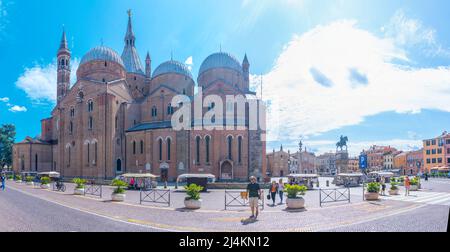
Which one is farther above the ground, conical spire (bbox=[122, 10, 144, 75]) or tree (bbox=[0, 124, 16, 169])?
conical spire (bbox=[122, 10, 144, 75])

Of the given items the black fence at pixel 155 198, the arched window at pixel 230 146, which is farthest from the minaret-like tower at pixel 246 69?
the black fence at pixel 155 198

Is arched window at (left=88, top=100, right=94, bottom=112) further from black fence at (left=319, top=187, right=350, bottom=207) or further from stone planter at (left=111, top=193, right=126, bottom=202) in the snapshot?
black fence at (left=319, top=187, right=350, bottom=207)

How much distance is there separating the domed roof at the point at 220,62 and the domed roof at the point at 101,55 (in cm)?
1500

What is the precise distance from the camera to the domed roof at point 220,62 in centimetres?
4938

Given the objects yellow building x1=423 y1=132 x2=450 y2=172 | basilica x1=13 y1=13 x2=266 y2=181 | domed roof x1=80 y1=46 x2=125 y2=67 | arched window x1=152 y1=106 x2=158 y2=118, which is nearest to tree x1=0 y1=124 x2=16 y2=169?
basilica x1=13 y1=13 x2=266 y2=181

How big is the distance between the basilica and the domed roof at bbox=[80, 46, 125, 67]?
0.45 ft

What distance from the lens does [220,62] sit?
4944 centimetres

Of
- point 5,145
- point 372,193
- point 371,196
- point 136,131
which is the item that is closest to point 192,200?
point 371,196

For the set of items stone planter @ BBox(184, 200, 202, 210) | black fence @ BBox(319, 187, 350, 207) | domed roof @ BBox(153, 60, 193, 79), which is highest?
domed roof @ BBox(153, 60, 193, 79)

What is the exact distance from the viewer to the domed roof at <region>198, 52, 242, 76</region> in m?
49.4

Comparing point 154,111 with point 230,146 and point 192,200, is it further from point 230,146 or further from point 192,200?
point 192,200
